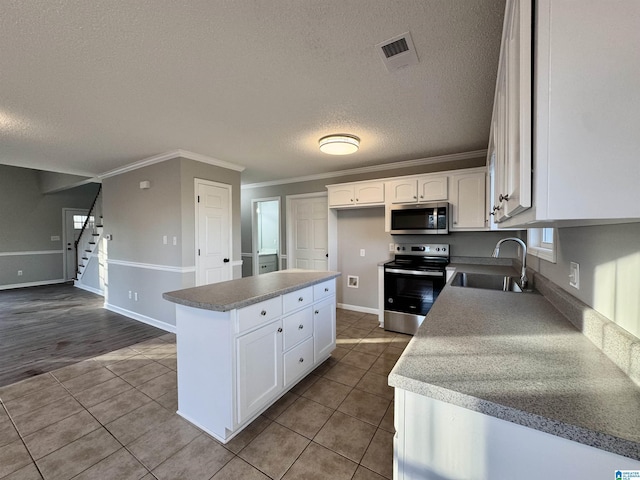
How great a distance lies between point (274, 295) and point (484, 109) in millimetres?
2367

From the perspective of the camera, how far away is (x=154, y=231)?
3.96 metres

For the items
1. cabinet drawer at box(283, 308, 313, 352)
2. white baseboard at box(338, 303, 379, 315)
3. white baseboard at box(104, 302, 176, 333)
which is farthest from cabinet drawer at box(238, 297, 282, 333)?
white baseboard at box(338, 303, 379, 315)

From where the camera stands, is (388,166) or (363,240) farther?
(363,240)

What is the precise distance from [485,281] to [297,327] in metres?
1.85

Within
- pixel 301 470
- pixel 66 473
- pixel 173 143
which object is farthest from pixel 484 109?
pixel 66 473

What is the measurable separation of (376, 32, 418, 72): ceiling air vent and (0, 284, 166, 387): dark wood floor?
3987 millimetres

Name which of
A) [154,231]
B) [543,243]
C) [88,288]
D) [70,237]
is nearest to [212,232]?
[154,231]

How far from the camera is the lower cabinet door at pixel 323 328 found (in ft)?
8.34

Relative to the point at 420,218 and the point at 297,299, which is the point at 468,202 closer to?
the point at 420,218

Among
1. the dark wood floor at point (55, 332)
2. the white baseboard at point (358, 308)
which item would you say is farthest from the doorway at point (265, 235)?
the dark wood floor at point (55, 332)

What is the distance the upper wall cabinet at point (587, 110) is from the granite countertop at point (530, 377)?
1.48 ft

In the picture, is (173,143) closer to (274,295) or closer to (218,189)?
(218,189)

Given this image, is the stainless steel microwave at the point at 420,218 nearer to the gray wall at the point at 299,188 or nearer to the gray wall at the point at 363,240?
the gray wall at the point at 363,240

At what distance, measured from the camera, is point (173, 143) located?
324 cm
